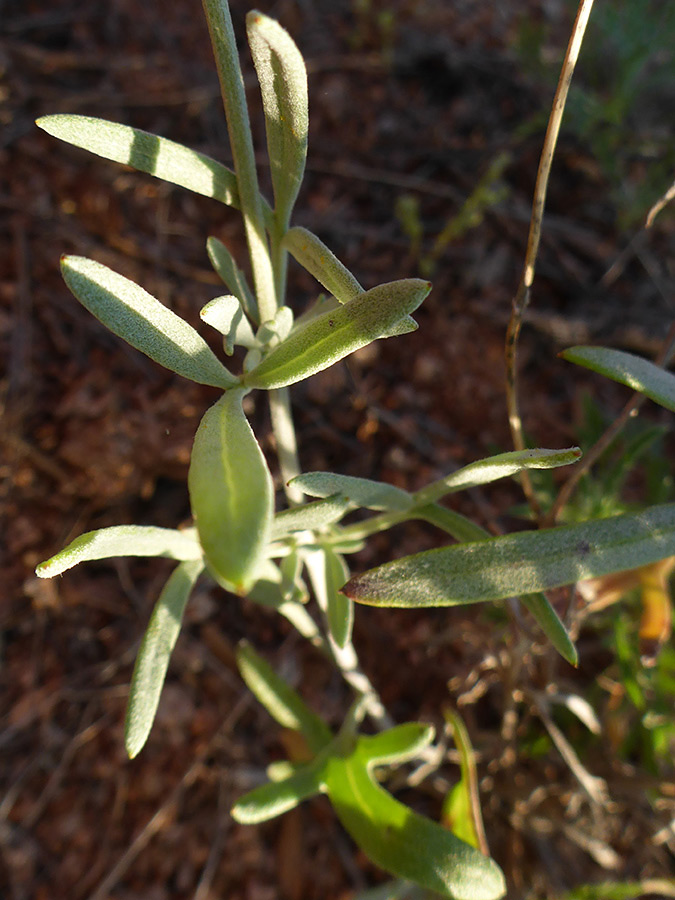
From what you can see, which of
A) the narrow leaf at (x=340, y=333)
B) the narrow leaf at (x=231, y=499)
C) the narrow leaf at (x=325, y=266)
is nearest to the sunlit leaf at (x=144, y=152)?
the narrow leaf at (x=325, y=266)

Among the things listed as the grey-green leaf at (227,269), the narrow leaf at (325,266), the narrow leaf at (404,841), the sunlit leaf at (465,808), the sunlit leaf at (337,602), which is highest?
the narrow leaf at (325,266)

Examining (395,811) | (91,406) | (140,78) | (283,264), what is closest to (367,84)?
(140,78)

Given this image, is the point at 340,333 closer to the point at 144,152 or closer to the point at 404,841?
the point at 144,152

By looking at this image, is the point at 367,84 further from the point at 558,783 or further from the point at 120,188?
the point at 558,783

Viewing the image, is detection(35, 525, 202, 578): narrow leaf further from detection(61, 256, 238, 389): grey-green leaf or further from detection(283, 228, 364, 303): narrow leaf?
detection(283, 228, 364, 303): narrow leaf

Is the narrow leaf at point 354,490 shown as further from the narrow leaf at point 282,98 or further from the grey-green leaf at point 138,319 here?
the narrow leaf at point 282,98

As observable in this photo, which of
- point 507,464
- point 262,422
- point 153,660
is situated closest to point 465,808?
point 153,660

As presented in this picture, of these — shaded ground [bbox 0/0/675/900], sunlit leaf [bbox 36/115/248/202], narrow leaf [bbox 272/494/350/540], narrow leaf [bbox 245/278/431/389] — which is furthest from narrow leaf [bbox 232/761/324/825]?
sunlit leaf [bbox 36/115/248/202]
